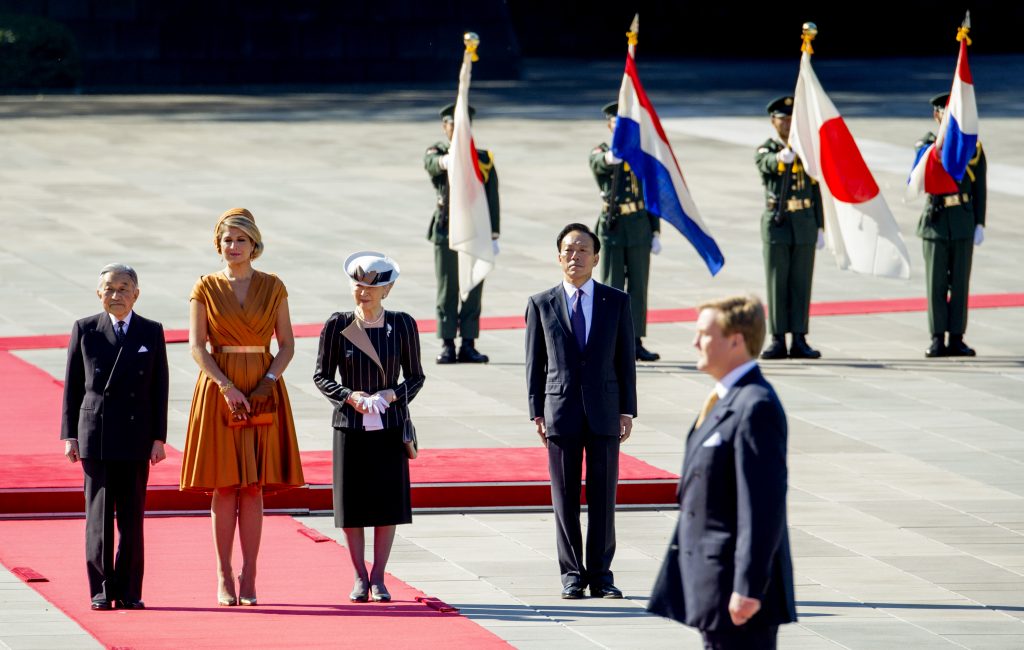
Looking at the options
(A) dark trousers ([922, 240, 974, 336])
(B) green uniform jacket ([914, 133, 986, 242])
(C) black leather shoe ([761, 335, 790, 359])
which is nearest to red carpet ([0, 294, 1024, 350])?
(C) black leather shoe ([761, 335, 790, 359])

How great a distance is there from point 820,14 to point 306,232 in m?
30.1

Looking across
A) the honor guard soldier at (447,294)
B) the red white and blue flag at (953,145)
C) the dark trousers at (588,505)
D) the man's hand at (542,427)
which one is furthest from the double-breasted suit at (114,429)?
the red white and blue flag at (953,145)

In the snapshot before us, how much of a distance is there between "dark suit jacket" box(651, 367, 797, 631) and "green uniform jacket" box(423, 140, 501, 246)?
27.6ft

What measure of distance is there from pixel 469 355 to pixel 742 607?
945 centimetres

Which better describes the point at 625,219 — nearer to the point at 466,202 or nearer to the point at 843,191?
the point at 843,191

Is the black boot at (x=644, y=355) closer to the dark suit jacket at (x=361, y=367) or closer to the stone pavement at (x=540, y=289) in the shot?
the stone pavement at (x=540, y=289)

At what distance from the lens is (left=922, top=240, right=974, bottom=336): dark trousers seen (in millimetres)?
15516

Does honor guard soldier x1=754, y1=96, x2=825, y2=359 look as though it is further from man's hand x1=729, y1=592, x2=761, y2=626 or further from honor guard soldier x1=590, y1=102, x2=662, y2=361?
man's hand x1=729, y1=592, x2=761, y2=626

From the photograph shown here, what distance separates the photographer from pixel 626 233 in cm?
1530

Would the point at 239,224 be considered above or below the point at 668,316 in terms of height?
above

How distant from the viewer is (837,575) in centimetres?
925

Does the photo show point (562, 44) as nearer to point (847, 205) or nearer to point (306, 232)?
point (306, 232)

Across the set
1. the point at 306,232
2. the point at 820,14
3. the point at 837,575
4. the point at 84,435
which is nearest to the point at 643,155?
the point at 837,575

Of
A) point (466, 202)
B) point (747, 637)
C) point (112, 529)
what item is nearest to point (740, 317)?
point (747, 637)
